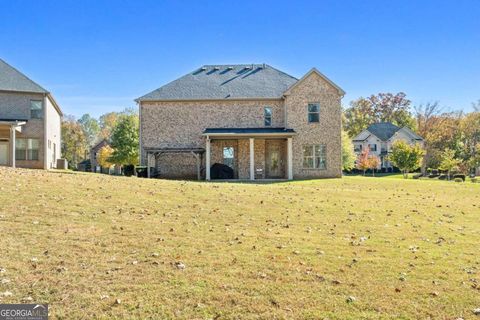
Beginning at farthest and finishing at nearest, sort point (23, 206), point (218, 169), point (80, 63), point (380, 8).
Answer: point (80, 63)
point (218, 169)
point (380, 8)
point (23, 206)

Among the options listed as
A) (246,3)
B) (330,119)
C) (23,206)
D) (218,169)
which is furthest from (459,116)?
(23,206)

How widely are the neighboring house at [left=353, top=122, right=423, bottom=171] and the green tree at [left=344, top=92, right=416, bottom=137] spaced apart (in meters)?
12.0

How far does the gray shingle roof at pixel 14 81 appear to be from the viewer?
2870cm

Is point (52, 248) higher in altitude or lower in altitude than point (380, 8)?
lower

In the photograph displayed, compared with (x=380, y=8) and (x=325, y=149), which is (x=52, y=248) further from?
(x=325, y=149)

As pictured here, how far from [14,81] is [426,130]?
2477 inches

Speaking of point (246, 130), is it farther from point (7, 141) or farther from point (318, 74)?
point (7, 141)

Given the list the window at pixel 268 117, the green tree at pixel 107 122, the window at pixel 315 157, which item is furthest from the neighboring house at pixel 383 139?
the green tree at pixel 107 122

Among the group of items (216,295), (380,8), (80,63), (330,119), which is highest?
(80,63)

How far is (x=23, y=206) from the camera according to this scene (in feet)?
31.9

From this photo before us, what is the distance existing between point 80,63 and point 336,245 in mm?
33398

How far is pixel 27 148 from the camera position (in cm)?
2959

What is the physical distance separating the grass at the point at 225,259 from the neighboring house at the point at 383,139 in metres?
55.2

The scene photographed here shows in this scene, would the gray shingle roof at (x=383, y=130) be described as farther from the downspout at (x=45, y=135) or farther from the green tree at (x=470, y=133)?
the downspout at (x=45, y=135)
